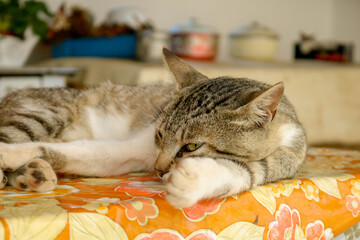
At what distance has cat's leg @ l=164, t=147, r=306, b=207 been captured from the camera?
28.9 inches

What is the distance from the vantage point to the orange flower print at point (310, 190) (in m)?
0.96

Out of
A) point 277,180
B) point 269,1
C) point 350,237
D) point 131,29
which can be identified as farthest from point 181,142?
point 269,1

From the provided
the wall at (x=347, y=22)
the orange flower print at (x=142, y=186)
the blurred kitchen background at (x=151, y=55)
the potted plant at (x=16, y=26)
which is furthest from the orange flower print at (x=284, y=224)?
the wall at (x=347, y=22)

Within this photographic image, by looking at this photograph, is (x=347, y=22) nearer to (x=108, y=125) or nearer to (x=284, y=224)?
(x=108, y=125)

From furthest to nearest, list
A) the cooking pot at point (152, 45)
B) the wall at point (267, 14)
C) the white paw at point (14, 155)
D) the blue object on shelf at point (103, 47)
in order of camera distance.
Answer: the wall at point (267, 14), the blue object on shelf at point (103, 47), the cooking pot at point (152, 45), the white paw at point (14, 155)

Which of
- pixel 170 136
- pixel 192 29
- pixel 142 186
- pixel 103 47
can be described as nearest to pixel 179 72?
pixel 170 136

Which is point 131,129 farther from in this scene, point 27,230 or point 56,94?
point 27,230

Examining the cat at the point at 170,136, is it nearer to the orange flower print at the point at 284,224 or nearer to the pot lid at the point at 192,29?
the orange flower print at the point at 284,224

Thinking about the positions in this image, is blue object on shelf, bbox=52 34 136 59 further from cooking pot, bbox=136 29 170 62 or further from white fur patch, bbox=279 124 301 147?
white fur patch, bbox=279 124 301 147

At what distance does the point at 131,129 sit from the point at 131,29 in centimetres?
211

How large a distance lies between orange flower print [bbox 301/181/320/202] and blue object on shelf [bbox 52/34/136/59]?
235 centimetres

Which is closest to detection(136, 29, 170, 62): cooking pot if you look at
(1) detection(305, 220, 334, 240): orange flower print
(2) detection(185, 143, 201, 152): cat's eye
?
(2) detection(185, 143, 201, 152): cat's eye

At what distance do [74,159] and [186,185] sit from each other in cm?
44

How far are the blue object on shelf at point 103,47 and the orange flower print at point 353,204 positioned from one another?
2.36m
